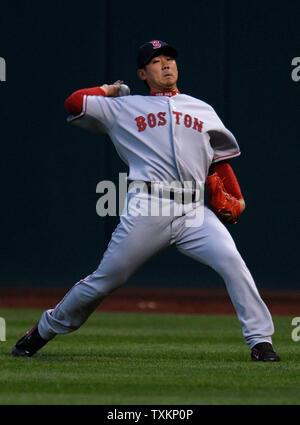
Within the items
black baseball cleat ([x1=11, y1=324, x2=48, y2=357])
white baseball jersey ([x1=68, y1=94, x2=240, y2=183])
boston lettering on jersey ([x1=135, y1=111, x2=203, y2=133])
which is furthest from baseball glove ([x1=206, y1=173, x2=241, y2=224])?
black baseball cleat ([x1=11, y1=324, x2=48, y2=357])

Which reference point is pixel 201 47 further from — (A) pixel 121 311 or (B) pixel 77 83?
(A) pixel 121 311

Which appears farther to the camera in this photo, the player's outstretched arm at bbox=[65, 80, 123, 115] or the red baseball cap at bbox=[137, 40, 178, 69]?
the red baseball cap at bbox=[137, 40, 178, 69]

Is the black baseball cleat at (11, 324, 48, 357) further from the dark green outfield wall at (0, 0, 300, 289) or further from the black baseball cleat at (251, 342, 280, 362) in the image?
the dark green outfield wall at (0, 0, 300, 289)

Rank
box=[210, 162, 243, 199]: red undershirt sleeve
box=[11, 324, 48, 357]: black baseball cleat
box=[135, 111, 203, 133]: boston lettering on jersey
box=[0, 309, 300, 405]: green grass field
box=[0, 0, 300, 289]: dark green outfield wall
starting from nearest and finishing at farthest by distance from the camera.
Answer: box=[0, 309, 300, 405]: green grass field, box=[135, 111, 203, 133]: boston lettering on jersey, box=[11, 324, 48, 357]: black baseball cleat, box=[210, 162, 243, 199]: red undershirt sleeve, box=[0, 0, 300, 289]: dark green outfield wall

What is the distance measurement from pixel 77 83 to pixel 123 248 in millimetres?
6136

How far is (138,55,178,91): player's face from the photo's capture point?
6.44m

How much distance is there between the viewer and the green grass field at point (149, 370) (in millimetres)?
4879

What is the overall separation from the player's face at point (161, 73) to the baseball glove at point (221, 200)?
596 millimetres

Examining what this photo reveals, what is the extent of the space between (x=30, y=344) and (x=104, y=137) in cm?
570

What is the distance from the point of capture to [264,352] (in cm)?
611

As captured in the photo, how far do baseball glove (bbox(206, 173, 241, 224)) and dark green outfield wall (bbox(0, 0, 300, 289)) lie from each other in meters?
5.24

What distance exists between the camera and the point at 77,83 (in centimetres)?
1199
